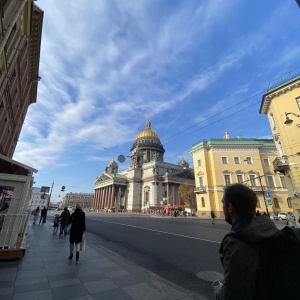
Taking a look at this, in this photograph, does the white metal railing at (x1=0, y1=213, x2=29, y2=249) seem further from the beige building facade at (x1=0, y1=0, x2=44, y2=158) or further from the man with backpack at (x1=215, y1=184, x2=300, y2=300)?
the man with backpack at (x1=215, y1=184, x2=300, y2=300)

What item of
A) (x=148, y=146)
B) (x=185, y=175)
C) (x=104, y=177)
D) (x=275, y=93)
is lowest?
(x=275, y=93)

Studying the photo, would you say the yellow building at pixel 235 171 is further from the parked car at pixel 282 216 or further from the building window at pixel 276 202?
the parked car at pixel 282 216

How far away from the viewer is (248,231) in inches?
63.8

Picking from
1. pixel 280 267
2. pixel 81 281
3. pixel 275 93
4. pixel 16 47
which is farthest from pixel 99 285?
pixel 275 93

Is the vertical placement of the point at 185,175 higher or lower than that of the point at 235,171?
higher

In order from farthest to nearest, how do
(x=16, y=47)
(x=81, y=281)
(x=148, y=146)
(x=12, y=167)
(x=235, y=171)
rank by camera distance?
(x=148, y=146) < (x=235, y=171) < (x=16, y=47) < (x=12, y=167) < (x=81, y=281)

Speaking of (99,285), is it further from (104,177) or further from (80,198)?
(80,198)

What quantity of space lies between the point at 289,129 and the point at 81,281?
2509 centimetres

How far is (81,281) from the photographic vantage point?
5.02 metres

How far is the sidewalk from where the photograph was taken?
429 centimetres

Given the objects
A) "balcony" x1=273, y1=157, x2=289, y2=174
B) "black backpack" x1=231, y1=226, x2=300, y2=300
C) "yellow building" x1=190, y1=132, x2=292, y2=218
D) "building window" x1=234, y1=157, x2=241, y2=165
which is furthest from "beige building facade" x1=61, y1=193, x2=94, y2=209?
"black backpack" x1=231, y1=226, x2=300, y2=300

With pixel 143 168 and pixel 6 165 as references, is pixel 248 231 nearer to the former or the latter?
pixel 6 165

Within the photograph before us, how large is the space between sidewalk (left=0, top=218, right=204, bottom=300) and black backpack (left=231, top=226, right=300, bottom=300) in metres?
3.55

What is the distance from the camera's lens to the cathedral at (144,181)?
70562mm
